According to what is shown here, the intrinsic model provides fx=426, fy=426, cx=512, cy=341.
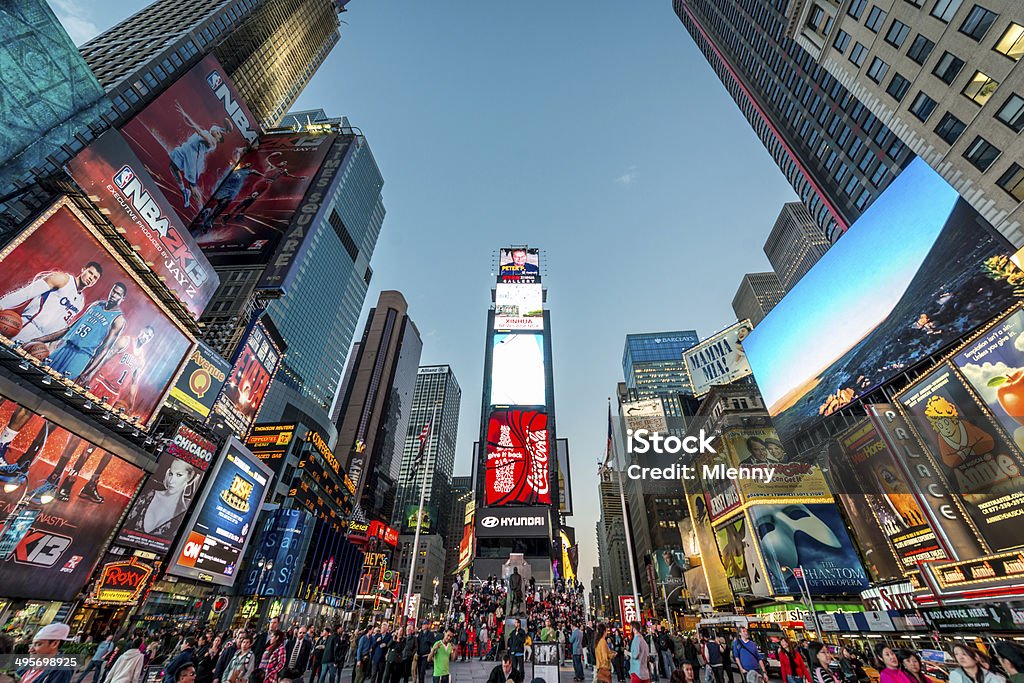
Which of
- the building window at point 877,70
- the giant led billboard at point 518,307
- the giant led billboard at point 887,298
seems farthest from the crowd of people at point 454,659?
the giant led billboard at point 518,307

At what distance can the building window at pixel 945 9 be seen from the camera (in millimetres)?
28062

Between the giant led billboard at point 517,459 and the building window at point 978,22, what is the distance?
45.3 m

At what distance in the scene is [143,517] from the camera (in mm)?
29406

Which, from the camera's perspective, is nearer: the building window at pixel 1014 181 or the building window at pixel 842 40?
the building window at pixel 1014 181

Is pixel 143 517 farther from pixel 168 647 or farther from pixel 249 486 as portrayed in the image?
pixel 249 486

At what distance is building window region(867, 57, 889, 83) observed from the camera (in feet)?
112

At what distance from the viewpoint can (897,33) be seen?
32188 mm

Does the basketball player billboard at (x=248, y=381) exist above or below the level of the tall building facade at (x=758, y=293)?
below

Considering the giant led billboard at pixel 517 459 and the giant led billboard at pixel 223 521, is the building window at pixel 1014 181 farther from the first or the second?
the giant led billboard at pixel 223 521

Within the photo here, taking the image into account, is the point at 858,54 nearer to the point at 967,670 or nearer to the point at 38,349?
the point at 967,670

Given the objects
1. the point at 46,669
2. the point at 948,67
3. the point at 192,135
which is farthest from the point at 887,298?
the point at 192,135

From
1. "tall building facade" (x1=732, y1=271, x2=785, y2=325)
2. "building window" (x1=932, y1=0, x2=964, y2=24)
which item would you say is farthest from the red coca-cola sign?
"tall building facade" (x1=732, y1=271, x2=785, y2=325)

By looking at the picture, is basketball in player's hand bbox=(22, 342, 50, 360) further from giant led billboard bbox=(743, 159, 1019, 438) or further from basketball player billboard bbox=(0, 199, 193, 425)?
giant led billboard bbox=(743, 159, 1019, 438)

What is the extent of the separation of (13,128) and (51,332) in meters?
15.0
